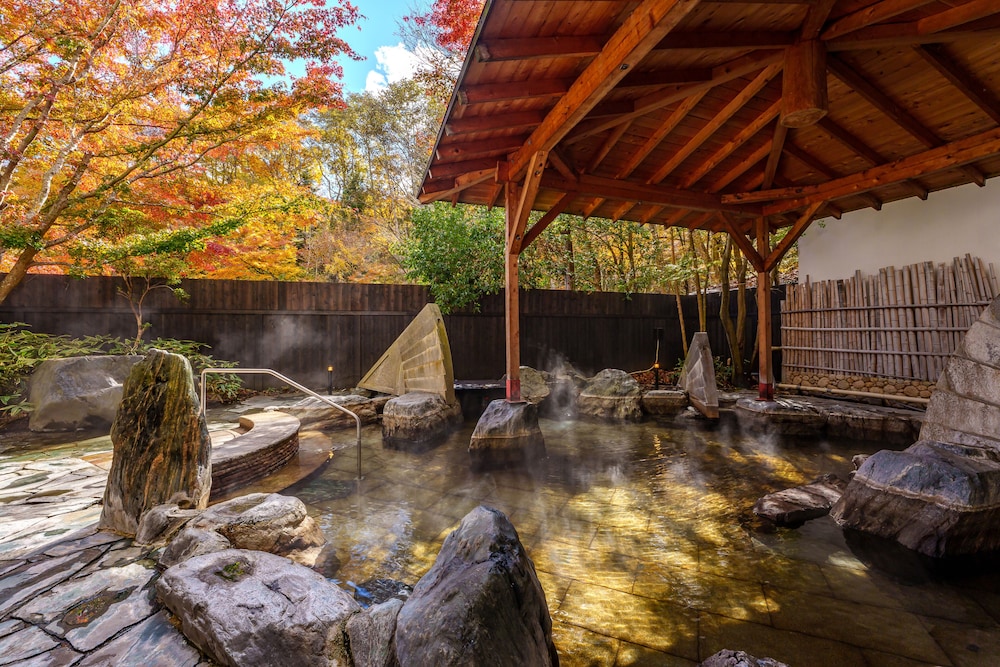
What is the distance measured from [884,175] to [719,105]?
2.93 meters

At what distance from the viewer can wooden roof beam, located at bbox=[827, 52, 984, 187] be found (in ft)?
12.7

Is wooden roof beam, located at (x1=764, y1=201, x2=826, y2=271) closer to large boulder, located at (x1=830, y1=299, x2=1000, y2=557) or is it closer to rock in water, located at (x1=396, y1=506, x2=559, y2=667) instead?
large boulder, located at (x1=830, y1=299, x2=1000, y2=557)

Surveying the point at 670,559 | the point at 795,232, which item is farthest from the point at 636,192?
the point at 670,559

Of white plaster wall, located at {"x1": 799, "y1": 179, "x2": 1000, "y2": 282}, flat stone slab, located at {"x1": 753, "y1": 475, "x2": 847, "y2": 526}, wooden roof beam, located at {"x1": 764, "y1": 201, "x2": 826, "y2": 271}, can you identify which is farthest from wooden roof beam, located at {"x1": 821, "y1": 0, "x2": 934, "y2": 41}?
white plaster wall, located at {"x1": 799, "y1": 179, "x2": 1000, "y2": 282}

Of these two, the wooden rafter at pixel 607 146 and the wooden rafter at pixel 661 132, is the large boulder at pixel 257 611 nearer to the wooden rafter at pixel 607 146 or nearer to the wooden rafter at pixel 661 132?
the wooden rafter at pixel 661 132

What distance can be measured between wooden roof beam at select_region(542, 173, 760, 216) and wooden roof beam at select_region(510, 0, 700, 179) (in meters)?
1.31

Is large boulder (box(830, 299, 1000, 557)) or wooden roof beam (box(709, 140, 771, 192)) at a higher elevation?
wooden roof beam (box(709, 140, 771, 192))

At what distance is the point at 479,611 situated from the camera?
1.32m

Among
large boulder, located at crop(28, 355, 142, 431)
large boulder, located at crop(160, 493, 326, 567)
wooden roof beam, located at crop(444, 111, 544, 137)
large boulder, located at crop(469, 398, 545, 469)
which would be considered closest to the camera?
large boulder, located at crop(160, 493, 326, 567)

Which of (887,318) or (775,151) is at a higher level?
(775,151)

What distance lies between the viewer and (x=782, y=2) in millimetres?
2883

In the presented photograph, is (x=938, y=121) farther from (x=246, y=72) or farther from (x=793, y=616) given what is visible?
(x=246, y=72)

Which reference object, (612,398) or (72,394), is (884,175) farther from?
(72,394)

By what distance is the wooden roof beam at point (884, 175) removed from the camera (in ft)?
15.4
